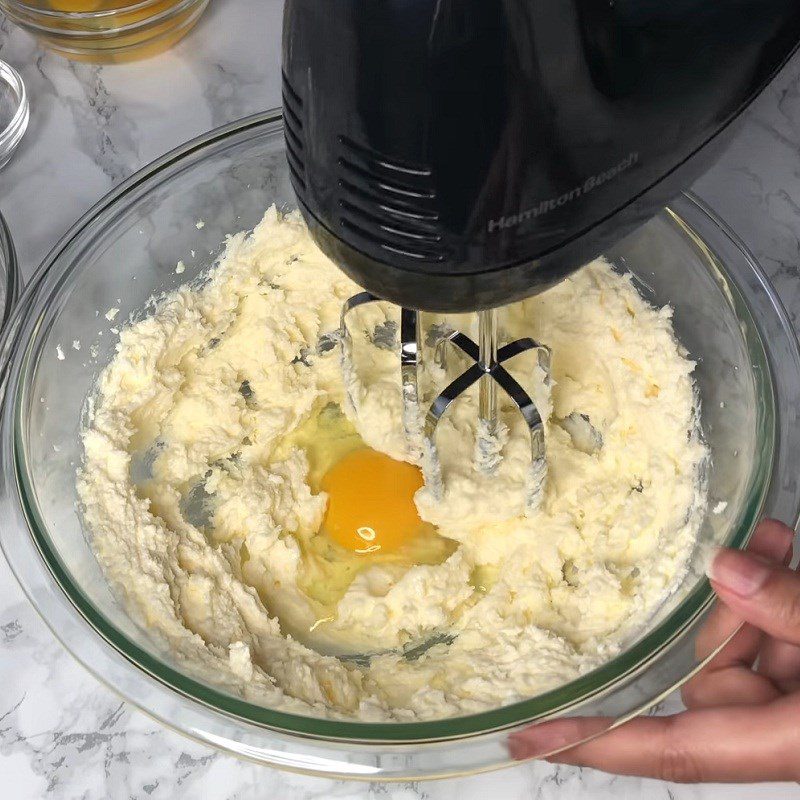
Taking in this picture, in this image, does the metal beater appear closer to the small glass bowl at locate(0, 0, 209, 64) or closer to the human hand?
the human hand

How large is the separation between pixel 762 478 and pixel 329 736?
0.43m

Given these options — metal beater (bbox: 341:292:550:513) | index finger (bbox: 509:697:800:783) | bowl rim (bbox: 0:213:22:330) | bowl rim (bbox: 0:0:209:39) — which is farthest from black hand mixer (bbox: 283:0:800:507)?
bowl rim (bbox: 0:0:209:39)

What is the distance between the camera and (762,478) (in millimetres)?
818

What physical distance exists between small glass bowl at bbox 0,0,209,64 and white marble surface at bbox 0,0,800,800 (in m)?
0.03

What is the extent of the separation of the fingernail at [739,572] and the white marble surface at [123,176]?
25cm

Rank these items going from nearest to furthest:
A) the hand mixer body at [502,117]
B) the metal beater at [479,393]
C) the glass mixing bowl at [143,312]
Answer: the hand mixer body at [502,117] < the glass mixing bowl at [143,312] < the metal beater at [479,393]

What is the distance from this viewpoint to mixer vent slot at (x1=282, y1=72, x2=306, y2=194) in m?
0.55

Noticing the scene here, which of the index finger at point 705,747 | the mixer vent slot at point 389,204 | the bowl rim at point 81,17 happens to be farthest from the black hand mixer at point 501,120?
the bowl rim at point 81,17

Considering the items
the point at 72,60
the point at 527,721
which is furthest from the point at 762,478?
the point at 72,60

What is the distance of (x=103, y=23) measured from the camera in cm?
120

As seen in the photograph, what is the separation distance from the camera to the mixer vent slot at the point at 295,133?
55cm

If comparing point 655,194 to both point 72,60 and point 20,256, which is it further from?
point 72,60

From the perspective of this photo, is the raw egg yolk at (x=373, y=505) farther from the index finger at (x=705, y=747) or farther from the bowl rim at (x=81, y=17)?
the bowl rim at (x=81, y=17)

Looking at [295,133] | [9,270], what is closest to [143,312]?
[9,270]
